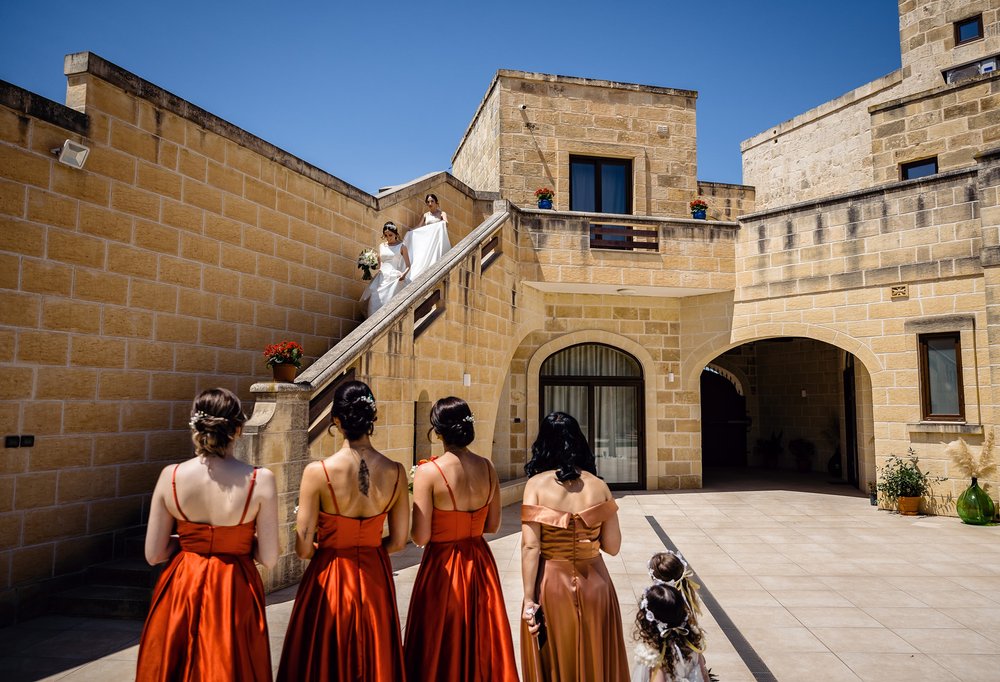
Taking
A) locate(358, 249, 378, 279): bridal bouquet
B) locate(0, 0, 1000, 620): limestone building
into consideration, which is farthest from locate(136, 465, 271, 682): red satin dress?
locate(358, 249, 378, 279): bridal bouquet

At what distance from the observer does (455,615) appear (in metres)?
3.01

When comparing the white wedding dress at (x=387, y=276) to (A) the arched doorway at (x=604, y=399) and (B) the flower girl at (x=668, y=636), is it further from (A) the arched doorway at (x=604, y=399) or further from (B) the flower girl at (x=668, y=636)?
(B) the flower girl at (x=668, y=636)

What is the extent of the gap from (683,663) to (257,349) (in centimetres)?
558

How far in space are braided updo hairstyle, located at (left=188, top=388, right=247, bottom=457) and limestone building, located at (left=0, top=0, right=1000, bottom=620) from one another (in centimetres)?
241

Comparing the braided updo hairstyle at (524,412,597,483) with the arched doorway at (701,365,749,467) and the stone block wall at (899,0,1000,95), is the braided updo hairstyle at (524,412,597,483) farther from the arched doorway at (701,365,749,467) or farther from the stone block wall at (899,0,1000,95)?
the stone block wall at (899,0,1000,95)

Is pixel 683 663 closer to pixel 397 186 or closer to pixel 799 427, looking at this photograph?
pixel 397 186

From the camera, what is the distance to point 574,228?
1131 centimetres

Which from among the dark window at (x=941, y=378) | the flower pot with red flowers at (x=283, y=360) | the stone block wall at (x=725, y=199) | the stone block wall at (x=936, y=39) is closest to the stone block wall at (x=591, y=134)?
the stone block wall at (x=725, y=199)

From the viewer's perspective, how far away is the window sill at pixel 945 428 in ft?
30.0

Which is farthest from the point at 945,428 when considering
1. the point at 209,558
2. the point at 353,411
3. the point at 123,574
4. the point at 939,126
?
the point at 123,574

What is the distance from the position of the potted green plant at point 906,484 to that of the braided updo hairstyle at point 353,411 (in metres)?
9.58

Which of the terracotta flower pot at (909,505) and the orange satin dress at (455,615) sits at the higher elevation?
the orange satin dress at (455,615)

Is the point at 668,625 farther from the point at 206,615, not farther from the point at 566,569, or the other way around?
the point at 206,615

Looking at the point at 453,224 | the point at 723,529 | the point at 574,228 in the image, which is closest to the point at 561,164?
the point at 574,228
